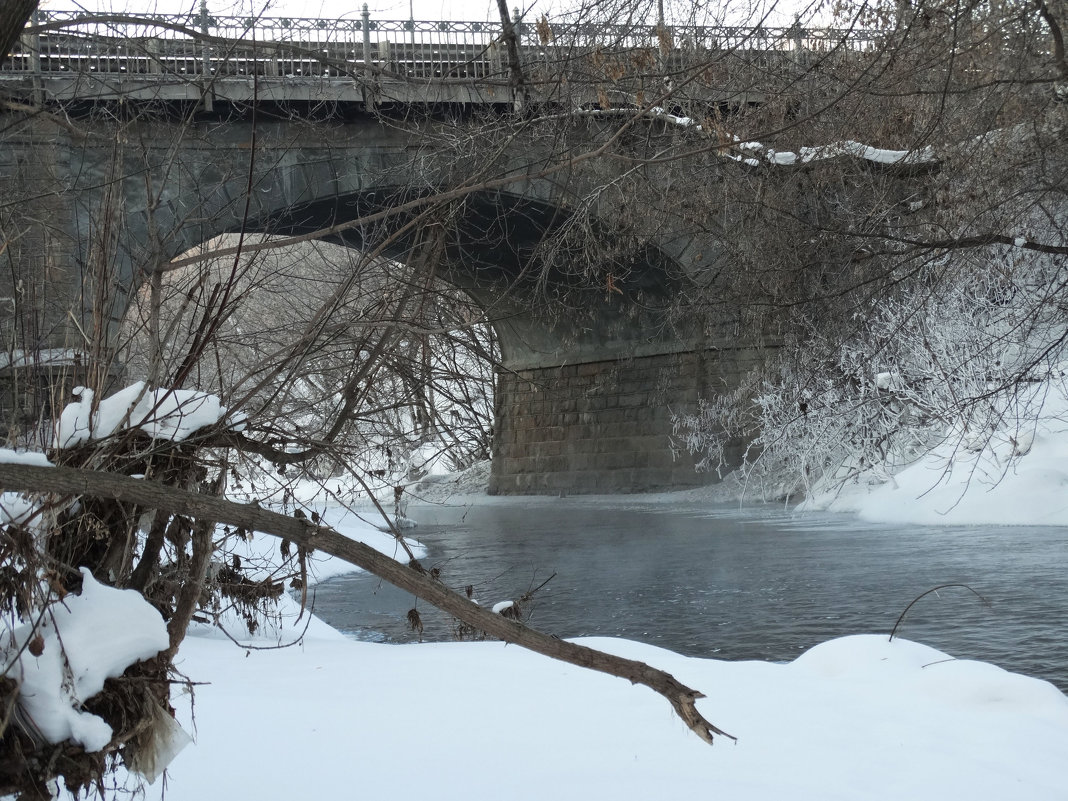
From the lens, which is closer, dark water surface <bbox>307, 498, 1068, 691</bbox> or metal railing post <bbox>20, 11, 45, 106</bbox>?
metal railing post <bbox>20, 11, 45, 106</bbox>

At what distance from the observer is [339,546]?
1.87 meters

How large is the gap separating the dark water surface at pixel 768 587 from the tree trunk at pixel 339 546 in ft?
12.7

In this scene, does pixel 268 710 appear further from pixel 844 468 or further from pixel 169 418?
pixel 844 468

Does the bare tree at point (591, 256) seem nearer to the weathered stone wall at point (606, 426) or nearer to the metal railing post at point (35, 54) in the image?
the metal railing post at point (35, 54)

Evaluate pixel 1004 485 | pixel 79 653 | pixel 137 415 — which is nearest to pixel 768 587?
pixel 1004 485

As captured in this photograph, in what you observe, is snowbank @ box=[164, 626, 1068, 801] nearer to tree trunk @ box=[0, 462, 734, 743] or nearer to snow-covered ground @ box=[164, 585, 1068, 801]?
snow-covered ground @ box=[164, 585, 1068, 801]

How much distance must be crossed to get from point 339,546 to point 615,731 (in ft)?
6.79

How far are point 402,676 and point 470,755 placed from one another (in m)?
1.24

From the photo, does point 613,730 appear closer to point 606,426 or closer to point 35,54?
point 35,54

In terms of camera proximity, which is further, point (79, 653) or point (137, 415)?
point (137, 415)

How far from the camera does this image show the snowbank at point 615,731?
3135mm

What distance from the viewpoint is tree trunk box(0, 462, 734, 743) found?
1813 millimetres

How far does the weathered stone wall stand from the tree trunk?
57.3 feet

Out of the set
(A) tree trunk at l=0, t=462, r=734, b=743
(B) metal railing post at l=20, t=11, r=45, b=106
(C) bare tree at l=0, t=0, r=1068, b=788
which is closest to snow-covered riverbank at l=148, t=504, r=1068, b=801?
(C) bare tree at l=0, t=0, r=1068, b=788
